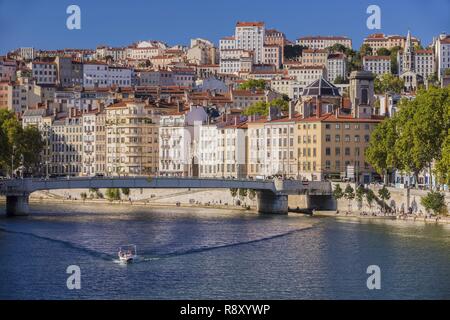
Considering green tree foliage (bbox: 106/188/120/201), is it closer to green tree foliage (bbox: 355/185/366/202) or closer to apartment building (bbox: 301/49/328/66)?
green tree foliage (bbox: 355/185/366/202)

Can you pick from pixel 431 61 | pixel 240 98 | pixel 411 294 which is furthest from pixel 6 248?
pixel 431 61

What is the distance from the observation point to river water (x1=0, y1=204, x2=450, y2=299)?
4253 centimetres

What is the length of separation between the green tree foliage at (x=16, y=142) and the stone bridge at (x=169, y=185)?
19.7 metres

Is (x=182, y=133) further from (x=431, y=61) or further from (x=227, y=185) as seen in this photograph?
(x=431, y=61)

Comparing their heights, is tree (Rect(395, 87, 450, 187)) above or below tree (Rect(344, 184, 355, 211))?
above

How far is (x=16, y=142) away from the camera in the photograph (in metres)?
103

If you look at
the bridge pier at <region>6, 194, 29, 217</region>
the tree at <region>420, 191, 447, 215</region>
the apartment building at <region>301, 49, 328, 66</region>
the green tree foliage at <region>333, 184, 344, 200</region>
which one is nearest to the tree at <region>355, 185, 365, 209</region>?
the green tree foliage at <region>333, 184, 344, 200</region>

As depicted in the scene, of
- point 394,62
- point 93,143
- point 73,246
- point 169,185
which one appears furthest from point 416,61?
point 73,246

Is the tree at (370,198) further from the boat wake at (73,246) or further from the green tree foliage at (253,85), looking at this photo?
the green tree foliage at (253,85)

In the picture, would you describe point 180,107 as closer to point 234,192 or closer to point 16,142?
point 16,142

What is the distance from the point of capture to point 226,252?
176 ft

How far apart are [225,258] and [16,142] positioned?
54024mm

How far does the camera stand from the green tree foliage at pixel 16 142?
9856cm

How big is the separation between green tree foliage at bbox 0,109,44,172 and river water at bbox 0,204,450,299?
25730mm
